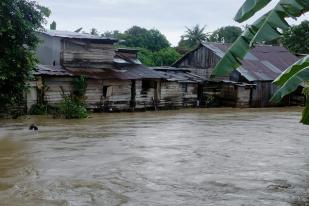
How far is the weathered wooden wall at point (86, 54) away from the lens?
2566 centimetres

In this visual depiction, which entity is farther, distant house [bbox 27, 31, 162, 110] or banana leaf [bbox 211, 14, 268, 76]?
distant house [bbox 27, 31, 162, 110]

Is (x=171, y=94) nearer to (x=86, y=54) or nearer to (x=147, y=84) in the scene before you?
(x=147, y=84)

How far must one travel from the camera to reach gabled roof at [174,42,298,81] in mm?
31000

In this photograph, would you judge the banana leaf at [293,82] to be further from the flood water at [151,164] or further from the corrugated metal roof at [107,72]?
the corrugated metal roof at [107,72]

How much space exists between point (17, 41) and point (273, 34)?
1217cm

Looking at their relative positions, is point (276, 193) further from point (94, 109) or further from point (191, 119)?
point (94, 109)

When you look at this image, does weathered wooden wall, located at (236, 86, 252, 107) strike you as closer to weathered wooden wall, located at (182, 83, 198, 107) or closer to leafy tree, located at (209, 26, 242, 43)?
weathered wooden wall, located at (182, 83, 198, 107)

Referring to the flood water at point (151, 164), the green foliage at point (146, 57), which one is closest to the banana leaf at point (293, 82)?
the flood water at point (151, 164)

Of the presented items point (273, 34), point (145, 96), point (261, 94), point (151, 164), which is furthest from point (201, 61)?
point (273, 34)

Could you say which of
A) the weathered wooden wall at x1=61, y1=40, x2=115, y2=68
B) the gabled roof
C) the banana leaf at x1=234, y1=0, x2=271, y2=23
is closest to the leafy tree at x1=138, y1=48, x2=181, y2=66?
the gabled roof

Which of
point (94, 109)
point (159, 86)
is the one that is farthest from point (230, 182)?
point (159, 86)

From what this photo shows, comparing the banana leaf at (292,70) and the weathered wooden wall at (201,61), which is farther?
the weathered wooden wall at (201,61)

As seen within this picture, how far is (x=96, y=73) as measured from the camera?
25.2 meters

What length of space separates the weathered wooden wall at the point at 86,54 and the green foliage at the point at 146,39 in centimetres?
1926
